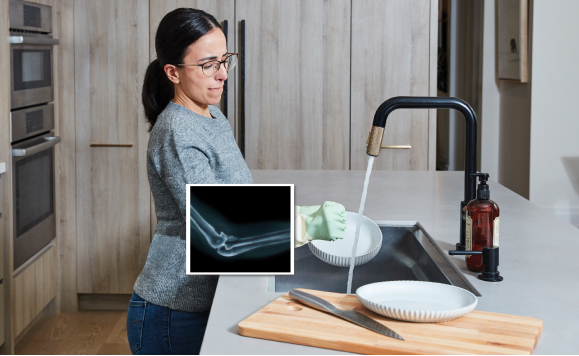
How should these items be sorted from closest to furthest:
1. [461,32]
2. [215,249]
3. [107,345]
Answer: [215,249], [107,345], [461,32]

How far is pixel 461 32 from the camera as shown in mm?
5996

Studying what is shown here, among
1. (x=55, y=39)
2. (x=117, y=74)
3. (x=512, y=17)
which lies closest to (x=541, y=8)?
(x=512, y=17)

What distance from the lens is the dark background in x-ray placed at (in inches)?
24.5

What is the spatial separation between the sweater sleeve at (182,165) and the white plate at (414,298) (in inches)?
13.2

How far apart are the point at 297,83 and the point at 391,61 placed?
49 centimetres

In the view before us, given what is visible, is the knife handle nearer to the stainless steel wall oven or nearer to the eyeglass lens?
the eyeglass lens

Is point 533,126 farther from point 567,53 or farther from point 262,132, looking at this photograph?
point 262,132

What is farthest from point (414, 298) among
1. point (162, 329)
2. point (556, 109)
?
point (556, 109)

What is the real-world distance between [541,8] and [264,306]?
3.73m

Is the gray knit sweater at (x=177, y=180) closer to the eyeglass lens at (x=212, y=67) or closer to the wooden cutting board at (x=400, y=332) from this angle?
the eyeglass lens at (x=212, y=67)

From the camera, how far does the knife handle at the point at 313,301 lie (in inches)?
32.1

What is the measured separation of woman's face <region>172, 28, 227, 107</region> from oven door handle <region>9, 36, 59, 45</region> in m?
1.65

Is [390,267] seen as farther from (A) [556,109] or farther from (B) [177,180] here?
(A) [556,109]

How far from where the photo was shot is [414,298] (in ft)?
2.94
